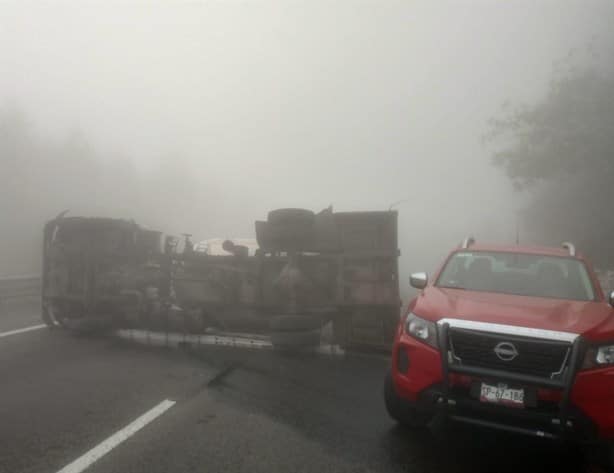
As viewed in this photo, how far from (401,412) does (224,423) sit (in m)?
1.66

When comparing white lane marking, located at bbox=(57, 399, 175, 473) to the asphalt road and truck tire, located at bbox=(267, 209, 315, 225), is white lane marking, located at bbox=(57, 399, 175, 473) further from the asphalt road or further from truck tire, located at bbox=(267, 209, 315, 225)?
truck tire, located at bbox=(267, 209, 315, 225)

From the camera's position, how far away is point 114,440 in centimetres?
478

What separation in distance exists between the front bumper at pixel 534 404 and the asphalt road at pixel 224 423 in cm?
43

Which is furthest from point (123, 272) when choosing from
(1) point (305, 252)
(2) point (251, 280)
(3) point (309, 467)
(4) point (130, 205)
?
(4) point (130, 205)

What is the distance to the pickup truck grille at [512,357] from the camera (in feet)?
14.4

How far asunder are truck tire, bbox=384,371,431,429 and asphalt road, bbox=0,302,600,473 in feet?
0.38

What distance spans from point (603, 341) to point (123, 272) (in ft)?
25.6

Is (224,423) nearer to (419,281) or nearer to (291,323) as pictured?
(419,281)

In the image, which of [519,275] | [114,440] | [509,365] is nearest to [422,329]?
[509,365]

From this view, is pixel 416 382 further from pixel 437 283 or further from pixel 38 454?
pixel 38 454

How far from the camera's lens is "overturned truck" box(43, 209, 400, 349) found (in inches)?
348

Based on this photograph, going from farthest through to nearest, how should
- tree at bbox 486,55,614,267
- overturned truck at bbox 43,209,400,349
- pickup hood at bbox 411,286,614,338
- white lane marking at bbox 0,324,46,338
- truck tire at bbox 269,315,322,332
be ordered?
tree at bbox 486,55,614,267, white lane marking at bbox 0,324,46,338, overturned truck at bbox 43,209,400,349, truck tire at bbox 269,315,322,332, pickup hood at bbox 411,286,614,338

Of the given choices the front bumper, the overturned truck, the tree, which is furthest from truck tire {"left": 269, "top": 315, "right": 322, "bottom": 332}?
the tree

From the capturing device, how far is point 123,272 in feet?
32.4
